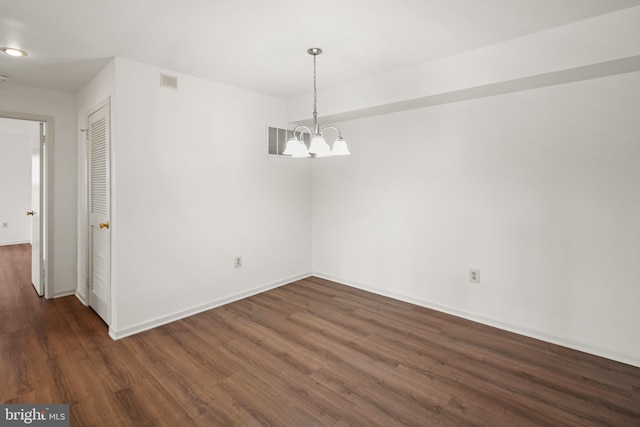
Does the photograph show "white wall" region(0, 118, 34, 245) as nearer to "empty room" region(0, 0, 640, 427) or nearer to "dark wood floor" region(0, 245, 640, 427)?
"empty room" region(0, 0, 640, 427)

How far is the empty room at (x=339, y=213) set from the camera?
2109mm

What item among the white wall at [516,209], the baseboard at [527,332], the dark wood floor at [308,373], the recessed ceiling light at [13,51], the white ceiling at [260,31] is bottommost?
the dark wood floor at [308,373]

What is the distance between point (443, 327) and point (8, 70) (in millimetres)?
4879

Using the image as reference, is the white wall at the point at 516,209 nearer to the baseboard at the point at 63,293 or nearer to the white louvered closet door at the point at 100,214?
the white louvered closet door at the point at 100,214

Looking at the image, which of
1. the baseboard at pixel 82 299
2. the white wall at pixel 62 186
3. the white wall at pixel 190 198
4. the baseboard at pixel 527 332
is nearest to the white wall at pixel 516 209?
the baseboard at pixel 527 332

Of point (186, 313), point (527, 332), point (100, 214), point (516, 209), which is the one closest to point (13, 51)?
point (100, 214)

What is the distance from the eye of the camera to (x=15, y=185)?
7.21 m

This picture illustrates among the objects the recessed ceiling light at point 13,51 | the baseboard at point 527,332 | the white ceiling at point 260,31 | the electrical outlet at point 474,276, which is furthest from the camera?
the electrical outlet at point 474,276

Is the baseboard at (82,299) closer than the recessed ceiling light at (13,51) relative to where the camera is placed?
No

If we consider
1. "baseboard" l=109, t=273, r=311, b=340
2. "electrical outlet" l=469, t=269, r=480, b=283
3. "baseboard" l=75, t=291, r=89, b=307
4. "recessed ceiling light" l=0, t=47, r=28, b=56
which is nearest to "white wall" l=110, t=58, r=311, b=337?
"baseboard" l=109, t=273, r=311, b=340

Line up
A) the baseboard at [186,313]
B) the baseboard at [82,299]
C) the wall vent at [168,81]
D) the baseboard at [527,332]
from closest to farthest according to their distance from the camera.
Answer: the baseboard at [527,332] → the baseboard at [186,313] → the wall vent at [168,81] → the baseboard at [82,299]

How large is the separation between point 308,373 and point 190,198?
212 centimetres

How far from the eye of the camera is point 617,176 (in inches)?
97.9

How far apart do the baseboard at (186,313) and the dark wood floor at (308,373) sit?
0.09m
